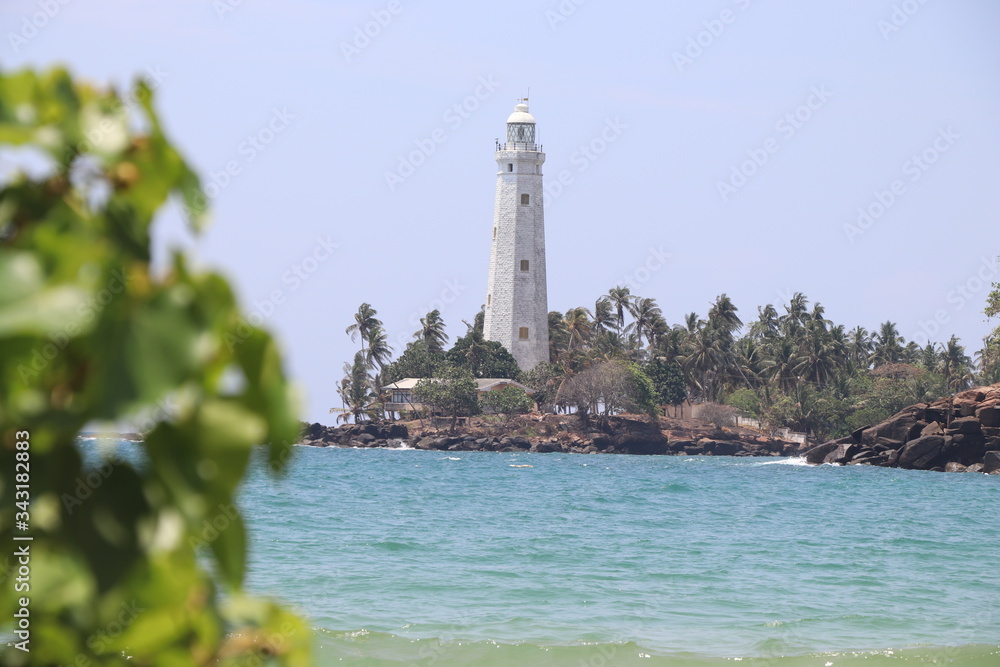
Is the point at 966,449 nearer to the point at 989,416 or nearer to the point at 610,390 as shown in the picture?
the point at 989,416

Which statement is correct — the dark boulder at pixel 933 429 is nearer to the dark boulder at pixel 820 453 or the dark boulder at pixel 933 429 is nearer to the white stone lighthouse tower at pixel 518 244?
the dark boulder at pixel 820 453

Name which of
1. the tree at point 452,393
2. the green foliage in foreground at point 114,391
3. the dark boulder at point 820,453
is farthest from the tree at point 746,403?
the green foliage in foreground at point 114,391

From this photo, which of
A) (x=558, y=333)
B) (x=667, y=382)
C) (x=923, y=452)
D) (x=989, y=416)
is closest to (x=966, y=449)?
(x=923, y=452)

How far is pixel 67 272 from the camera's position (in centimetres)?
78

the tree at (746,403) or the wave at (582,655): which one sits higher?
the tree at (746,403)

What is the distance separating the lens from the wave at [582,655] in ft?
39.4

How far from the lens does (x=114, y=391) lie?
76 centimetres

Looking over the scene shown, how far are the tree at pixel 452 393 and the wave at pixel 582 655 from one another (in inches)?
3119

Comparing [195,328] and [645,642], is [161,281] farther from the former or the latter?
[645,642]

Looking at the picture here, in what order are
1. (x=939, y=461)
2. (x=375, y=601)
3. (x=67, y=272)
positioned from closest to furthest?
1. (x=67, y=272)
2. (x=375, y=601)
3. (x=939, y=461)

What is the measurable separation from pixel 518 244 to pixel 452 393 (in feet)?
48.0

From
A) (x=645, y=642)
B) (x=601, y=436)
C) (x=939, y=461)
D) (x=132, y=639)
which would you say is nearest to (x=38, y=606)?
(x=132, y=639)

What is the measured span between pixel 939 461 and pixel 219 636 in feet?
228

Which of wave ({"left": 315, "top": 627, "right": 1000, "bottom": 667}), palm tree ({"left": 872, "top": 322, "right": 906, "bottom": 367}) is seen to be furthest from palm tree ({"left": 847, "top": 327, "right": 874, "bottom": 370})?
wave ({"left": 315, "top": 627, "right": 1000, "bottom": 667})
